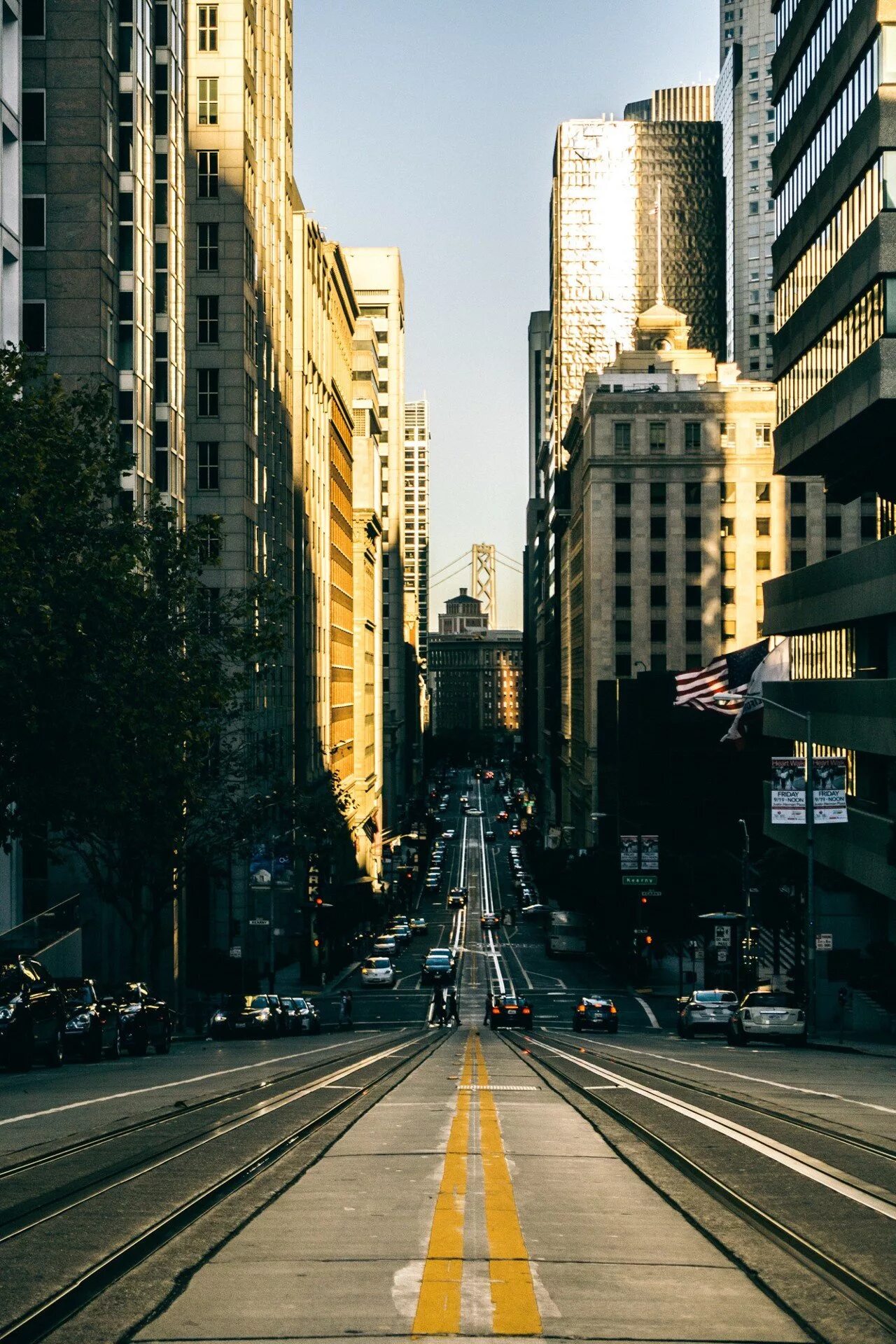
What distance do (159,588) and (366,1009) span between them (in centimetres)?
3653

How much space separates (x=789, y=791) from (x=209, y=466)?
41848mm

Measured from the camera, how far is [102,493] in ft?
92.3

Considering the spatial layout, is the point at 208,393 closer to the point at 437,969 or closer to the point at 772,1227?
the point at 437,969

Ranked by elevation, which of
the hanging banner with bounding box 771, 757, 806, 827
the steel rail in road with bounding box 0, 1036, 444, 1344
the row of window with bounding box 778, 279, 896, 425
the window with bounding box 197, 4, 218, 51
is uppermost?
the window with bounding box 197, 4, 218, 51

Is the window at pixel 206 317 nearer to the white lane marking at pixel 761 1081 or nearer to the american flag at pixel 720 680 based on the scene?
the american flag at pixel 720 680

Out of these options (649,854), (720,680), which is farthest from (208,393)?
(720,680)

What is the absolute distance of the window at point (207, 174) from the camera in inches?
2945

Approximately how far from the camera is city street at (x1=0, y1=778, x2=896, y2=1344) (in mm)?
7062

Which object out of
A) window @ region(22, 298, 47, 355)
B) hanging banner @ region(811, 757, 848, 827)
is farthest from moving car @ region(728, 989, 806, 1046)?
window @ region(22, 298, 47, 355)

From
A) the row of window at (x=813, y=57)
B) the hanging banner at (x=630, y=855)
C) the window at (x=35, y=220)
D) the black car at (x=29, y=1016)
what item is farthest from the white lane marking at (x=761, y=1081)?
the hanging banner at (x=630, y=855)

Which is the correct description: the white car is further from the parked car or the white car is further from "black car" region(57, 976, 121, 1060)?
"black car" region(57, 976, 121, 1060)

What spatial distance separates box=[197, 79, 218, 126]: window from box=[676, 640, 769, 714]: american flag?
4325 cm

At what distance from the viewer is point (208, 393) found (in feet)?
243

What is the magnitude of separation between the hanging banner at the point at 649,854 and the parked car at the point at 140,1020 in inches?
1543
